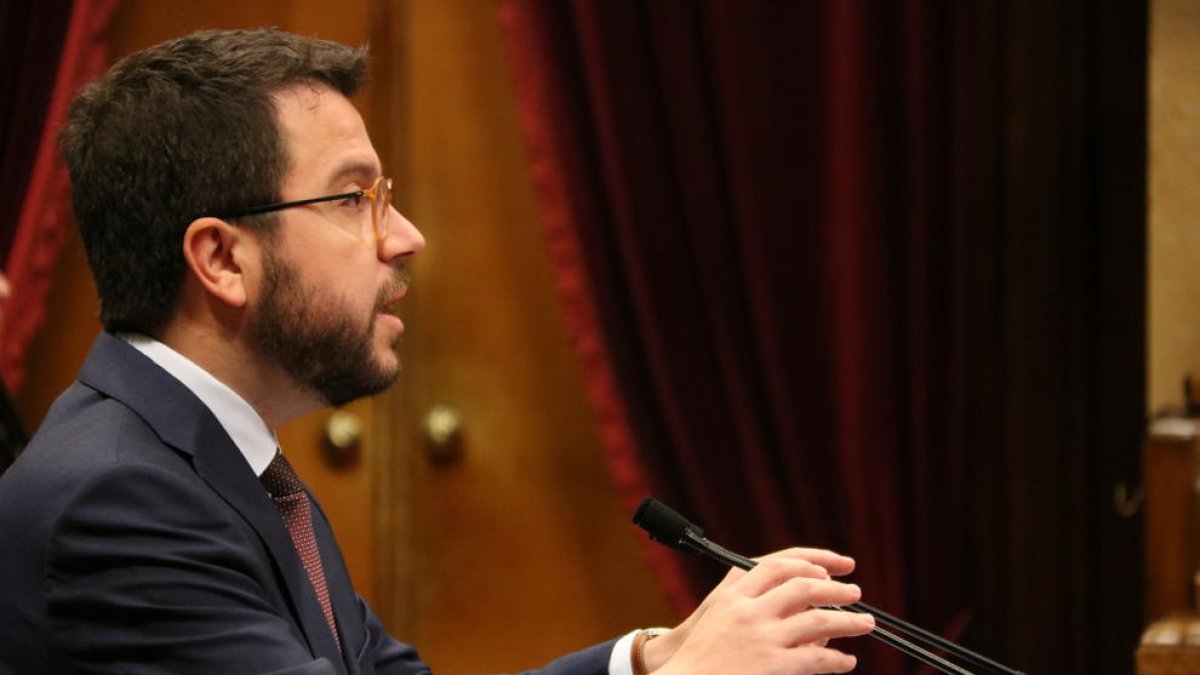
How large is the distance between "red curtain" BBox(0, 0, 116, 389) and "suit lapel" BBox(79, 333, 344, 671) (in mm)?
1462

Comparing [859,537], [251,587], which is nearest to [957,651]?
[251,587]

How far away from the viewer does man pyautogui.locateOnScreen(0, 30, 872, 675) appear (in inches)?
49.0

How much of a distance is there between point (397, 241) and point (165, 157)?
0.25 meters

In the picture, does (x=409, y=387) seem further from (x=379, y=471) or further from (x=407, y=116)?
(x=407, y=116)

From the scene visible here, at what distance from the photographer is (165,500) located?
4.21ft

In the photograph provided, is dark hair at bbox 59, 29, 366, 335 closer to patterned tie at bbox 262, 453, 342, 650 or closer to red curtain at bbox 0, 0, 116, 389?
patterned tie at bbox 262, 453, 342, 650

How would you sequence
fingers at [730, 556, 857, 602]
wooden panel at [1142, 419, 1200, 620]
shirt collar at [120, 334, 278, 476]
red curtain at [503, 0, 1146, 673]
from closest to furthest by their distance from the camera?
fingers at [730, 556, 857, 602] → shirt collar at [120, 334, 278, 476] → wooden panel at [1142, 419, 1200, 620] → red curtain at [503, 0, 1146, 673]

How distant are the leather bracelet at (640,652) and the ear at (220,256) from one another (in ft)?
1.86

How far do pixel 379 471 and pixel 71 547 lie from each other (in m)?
1.71

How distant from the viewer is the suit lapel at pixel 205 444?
1.37 m

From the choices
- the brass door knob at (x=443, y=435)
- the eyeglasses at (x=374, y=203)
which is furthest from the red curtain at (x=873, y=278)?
the eyeglasses at (x=374, y=203)

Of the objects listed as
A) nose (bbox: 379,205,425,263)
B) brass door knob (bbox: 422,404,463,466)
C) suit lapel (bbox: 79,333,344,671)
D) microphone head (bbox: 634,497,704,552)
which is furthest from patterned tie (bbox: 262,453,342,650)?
brass door knob (bbox: 422,404,463,466)

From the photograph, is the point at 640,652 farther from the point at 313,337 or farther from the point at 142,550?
the point at 142,550

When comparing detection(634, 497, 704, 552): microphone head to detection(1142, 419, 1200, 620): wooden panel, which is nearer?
detection(634, 497, 704, 552): microphone head
